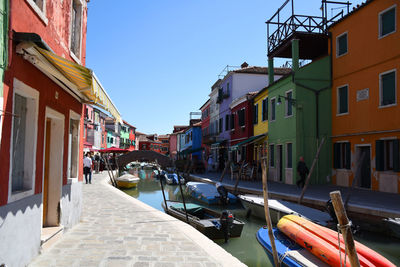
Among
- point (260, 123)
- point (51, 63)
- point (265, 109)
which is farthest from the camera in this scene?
point (260, 123)

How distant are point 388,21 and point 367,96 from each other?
3116 mm

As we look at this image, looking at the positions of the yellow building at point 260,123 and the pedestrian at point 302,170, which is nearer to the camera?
the pedestrian at point 302,170

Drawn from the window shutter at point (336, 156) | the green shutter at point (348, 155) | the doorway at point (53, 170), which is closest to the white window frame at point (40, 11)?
the doorway at point (53, 170)

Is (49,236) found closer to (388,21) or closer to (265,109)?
(388,21)

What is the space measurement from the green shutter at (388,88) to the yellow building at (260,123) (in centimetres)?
811

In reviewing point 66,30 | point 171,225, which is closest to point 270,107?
point 171,225

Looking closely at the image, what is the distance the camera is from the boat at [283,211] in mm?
9539

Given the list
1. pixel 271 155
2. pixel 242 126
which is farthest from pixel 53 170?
pixel 242 126

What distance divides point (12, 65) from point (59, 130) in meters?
2.75

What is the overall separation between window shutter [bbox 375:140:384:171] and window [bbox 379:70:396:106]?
1.63 m

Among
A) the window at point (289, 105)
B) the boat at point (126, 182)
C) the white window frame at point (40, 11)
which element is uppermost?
the window at point (289, 105)

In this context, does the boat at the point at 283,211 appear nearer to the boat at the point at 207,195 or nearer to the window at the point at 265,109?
the boat at the point at 207,195

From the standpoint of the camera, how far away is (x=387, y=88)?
1374cm

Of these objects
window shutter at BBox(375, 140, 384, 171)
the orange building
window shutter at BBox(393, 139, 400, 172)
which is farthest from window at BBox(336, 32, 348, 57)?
window shutter at BBox(393, 139, 400, 172)
